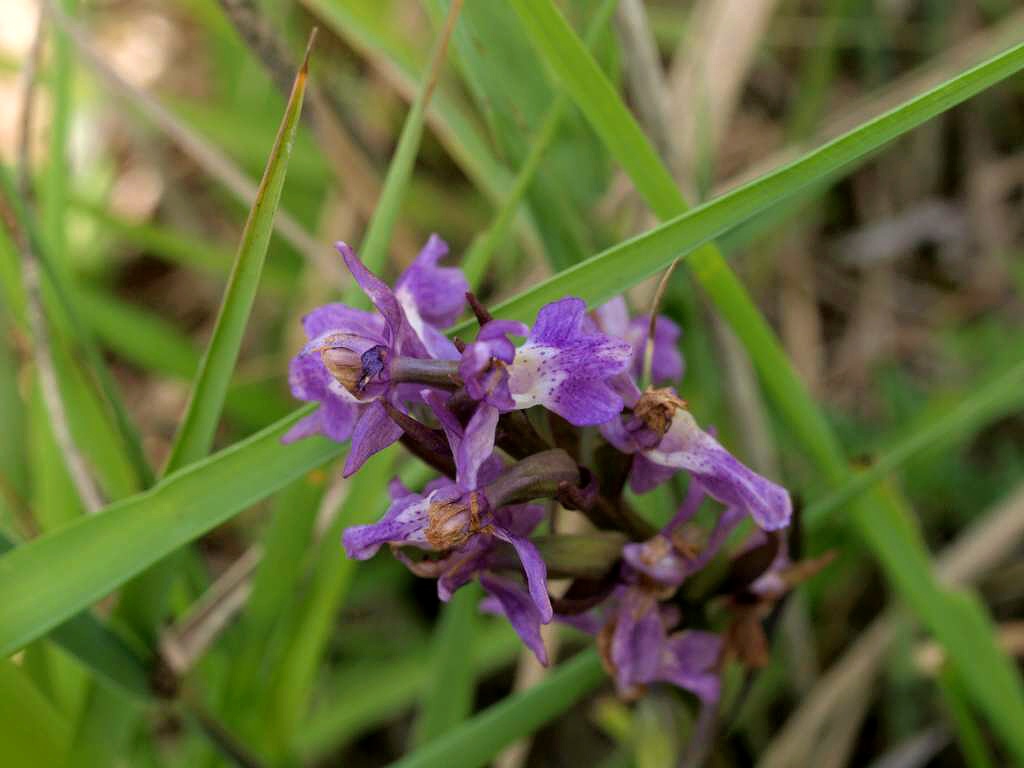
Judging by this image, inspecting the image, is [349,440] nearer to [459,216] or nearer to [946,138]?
[459,216]

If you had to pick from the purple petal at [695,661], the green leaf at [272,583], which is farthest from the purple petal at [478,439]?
the green leaf at [272,583]

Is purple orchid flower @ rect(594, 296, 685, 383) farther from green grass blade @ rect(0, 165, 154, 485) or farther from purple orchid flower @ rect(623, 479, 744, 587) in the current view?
green grass blade @ rect(0, 165, 154, 485)

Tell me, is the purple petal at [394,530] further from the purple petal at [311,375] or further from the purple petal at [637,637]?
the purple petal at [637,637]

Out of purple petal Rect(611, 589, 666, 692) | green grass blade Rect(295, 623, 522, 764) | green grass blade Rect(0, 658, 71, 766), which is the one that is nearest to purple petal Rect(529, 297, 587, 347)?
purple petal Rect(611, 589, 666, 692)

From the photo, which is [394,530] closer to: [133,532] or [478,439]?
[478,439]

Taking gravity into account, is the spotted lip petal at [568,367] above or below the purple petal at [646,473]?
above

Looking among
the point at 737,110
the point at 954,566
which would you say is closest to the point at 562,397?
the point at 954,566

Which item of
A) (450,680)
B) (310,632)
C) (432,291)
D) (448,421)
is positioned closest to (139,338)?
(310,632)
